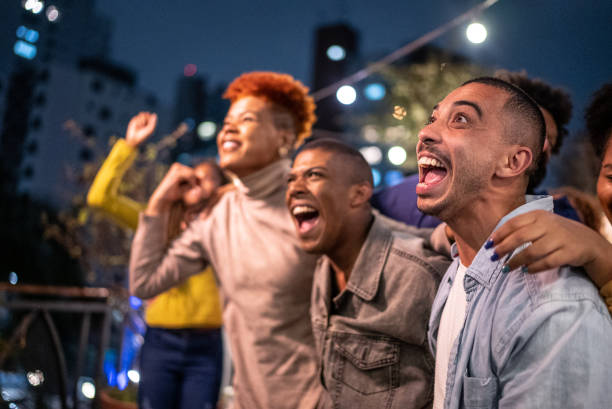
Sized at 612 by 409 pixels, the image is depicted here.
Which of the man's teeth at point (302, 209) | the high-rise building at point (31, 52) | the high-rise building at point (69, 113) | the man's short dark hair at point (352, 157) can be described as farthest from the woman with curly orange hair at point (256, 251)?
the high-rise building at point (69, 113)

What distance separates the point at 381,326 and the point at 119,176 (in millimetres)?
1691

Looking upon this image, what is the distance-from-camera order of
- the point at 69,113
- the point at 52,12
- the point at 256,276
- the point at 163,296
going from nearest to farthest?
the point at 256,276 < the point at 163,296 < the point at 52,12 < the point at 69,113

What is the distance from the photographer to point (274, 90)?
7.43ft

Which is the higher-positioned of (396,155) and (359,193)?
(396,155)

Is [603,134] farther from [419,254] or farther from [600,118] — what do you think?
[419,254]

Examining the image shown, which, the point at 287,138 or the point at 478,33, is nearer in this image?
the point at 287,138

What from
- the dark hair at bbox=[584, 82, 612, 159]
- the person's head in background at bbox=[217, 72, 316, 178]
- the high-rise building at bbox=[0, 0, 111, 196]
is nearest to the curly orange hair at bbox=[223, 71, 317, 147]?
the person's head in background at bbox=[217, 72, 316, 178]

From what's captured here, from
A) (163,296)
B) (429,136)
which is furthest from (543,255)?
(163,296)

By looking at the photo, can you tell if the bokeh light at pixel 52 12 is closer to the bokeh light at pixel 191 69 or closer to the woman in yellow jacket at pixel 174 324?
→ the woman in yellow jacket at pixel 174 324

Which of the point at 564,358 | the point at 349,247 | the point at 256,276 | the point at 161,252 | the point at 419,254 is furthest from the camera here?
the point at 161,252

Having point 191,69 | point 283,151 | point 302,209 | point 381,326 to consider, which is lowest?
point 381,326

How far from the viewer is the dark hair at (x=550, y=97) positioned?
2.03 meters

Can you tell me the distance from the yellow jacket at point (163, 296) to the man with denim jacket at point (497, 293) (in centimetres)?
168

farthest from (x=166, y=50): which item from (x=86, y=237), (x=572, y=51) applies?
(x=572, y=51)
